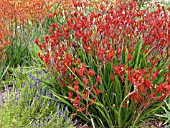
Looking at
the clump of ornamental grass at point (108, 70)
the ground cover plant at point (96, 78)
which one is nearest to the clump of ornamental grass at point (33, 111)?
the ground cover plant at point (96, 78)

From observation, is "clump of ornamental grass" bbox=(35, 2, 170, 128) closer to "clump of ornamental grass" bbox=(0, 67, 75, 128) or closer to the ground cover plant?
the ground cover plant

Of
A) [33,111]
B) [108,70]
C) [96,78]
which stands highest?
[96,78]

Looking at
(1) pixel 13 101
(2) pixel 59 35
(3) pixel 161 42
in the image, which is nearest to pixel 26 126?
(1) pixel 13 101

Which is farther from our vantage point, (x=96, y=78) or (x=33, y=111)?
(x=33, y=111)

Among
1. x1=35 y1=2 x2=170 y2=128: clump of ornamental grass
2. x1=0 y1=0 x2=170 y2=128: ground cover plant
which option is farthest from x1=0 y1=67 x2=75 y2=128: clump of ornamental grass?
x1=35 y1=2 x2=170 y2=128: clump of ornamental grass

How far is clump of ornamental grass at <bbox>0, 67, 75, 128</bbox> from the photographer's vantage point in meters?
2.93

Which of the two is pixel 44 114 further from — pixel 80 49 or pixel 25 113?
pixel 80 49

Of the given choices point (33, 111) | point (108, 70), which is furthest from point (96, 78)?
point (33, 111)

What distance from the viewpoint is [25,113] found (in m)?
3.12

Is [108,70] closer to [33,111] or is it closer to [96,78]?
[96,78]

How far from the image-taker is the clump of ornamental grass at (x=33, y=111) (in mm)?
2928

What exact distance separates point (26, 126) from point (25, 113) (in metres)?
0.22

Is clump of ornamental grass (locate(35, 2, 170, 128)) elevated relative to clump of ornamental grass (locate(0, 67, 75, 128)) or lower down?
elevated

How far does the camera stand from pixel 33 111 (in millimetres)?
3162
